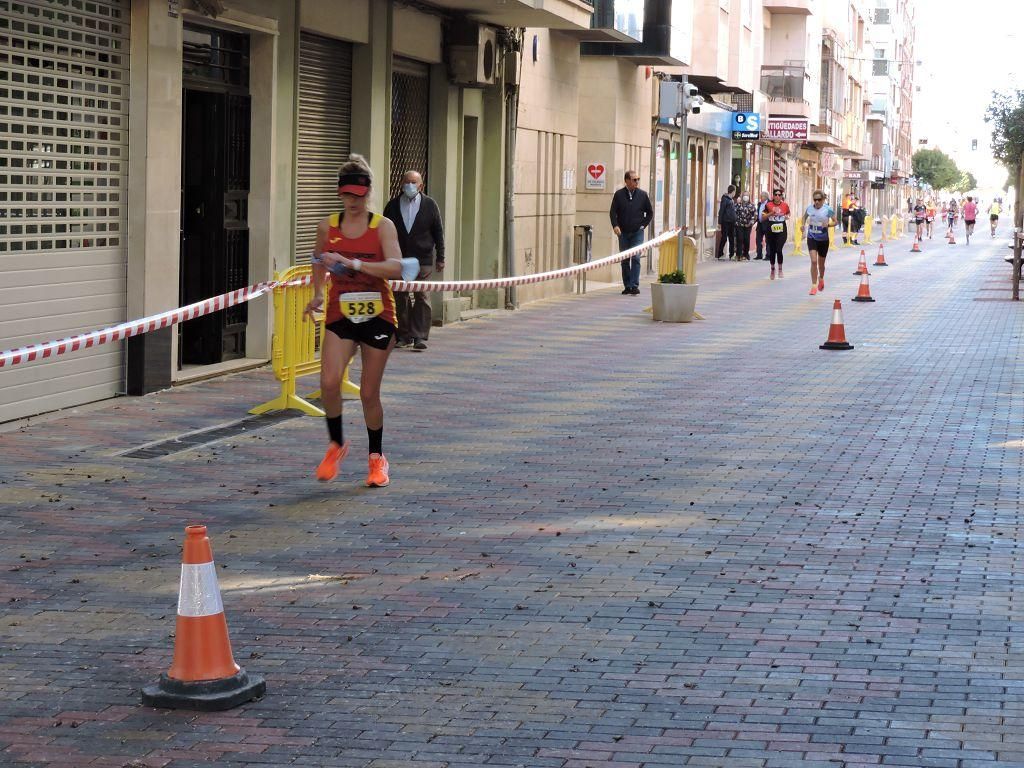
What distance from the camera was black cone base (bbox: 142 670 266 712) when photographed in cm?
508

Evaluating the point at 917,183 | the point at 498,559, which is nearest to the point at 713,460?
the point at 498,559

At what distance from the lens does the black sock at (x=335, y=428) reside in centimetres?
934

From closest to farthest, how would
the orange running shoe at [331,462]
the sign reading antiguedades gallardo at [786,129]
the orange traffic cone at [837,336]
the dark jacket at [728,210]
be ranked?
1. the orange running shoe at [331,462]
2. the orange traffic cone at [837,336]
3. the dark jacket at [728,210]
4. the sign reading antiguedades gallardo at [786,129]

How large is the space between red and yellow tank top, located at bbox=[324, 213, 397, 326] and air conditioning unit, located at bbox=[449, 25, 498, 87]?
38.8 ft

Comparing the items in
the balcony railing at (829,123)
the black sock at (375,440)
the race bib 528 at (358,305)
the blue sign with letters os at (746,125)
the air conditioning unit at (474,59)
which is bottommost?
→ the black sock at (375,440)

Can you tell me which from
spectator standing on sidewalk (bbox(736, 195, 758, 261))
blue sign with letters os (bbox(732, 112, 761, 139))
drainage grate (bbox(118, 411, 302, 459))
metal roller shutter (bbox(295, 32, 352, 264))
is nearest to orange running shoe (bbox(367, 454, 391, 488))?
drainage grate (bbox(118, 411, 302, 459))

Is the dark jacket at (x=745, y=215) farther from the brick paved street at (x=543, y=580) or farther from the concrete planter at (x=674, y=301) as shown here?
the brick paved street at (x=543, y=580)

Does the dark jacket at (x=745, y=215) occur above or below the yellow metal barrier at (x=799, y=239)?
above

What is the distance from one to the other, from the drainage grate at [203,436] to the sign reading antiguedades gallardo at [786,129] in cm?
4327

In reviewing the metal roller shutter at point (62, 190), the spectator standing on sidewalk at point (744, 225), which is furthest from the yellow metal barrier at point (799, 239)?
the metal roller shutter at point (62, 190)

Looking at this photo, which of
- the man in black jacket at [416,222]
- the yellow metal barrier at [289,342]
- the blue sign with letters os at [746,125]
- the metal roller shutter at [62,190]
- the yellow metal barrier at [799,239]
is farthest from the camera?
the yellow metal barrier at [799,239]

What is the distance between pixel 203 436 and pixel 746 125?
126 ft

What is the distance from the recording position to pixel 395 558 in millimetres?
7320

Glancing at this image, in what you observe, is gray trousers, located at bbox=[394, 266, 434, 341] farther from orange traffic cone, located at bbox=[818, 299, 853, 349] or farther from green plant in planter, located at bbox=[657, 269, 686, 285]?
green plant in planter, located at bbox=[657, 269, 686, 285]
